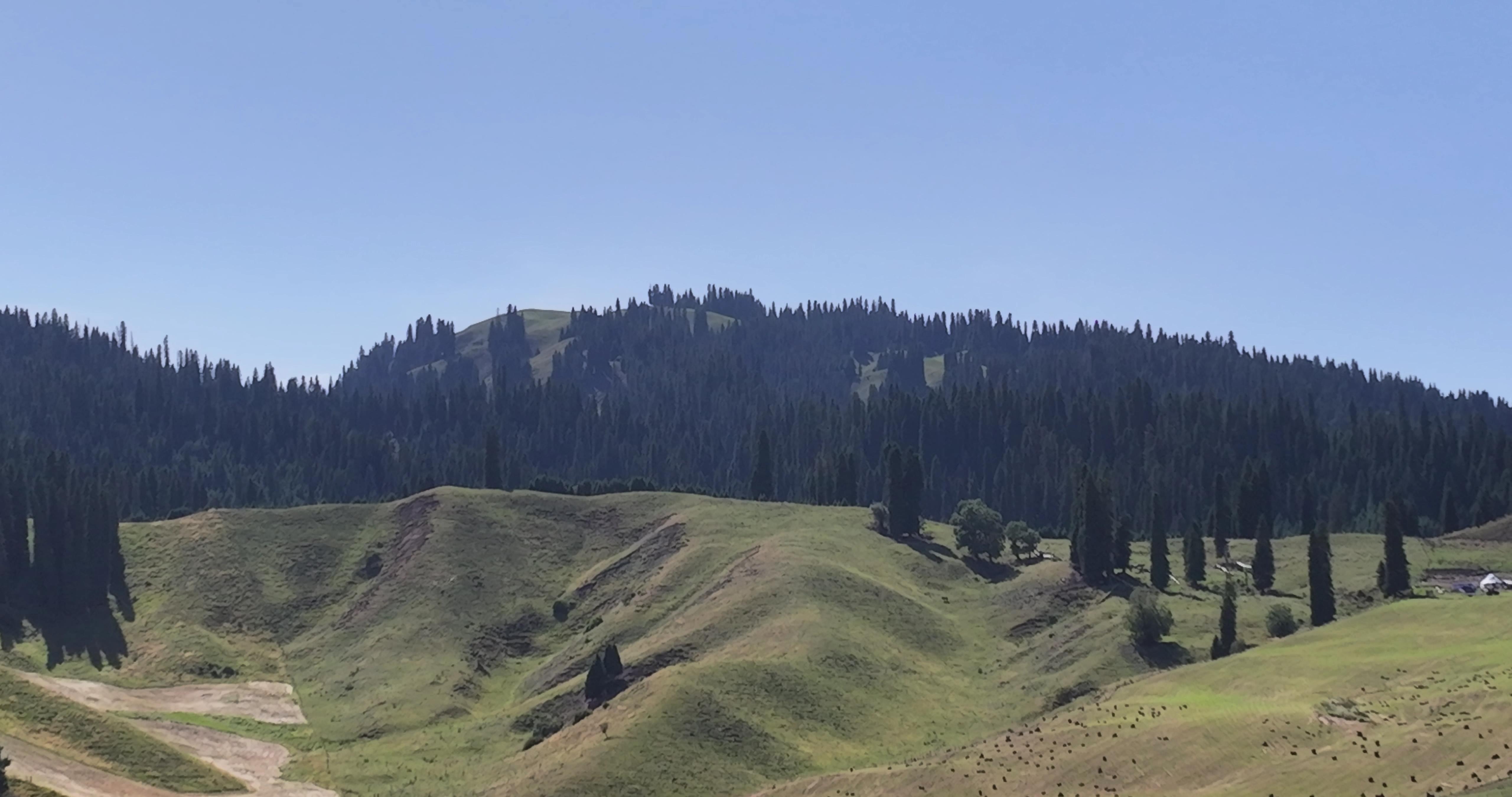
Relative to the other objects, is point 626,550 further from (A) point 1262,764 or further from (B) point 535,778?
(A) point 1262,764

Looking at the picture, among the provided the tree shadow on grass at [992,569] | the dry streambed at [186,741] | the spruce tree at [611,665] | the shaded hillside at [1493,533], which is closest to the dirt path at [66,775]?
the dry streambed at [186,741]

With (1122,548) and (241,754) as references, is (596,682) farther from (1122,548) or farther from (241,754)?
(1122,548)

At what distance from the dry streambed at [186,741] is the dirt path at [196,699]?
12cm

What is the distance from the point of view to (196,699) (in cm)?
12444

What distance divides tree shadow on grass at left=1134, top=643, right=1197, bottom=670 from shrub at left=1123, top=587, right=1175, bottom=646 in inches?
17.7

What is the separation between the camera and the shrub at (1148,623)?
104 metres

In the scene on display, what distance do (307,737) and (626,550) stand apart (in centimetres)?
5407

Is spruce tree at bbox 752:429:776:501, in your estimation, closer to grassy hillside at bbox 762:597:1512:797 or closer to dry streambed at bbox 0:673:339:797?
dry streambed at bbox 0:673:339:797

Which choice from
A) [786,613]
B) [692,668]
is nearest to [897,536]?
[786,613]

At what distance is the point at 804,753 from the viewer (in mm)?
91625

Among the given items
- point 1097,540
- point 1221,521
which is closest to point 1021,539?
point 1097,540

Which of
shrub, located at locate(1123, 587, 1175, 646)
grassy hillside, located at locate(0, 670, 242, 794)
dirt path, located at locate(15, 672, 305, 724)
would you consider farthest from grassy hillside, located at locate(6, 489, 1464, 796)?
grassy hillside, located at locate(0, 670, 242, 794)

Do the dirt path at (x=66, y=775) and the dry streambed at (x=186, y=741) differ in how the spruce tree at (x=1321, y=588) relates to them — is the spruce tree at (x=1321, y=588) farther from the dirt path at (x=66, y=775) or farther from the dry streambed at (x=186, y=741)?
the dirt path at (x=66, y=775)

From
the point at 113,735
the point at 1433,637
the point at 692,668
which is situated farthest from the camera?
the point at 692,668
